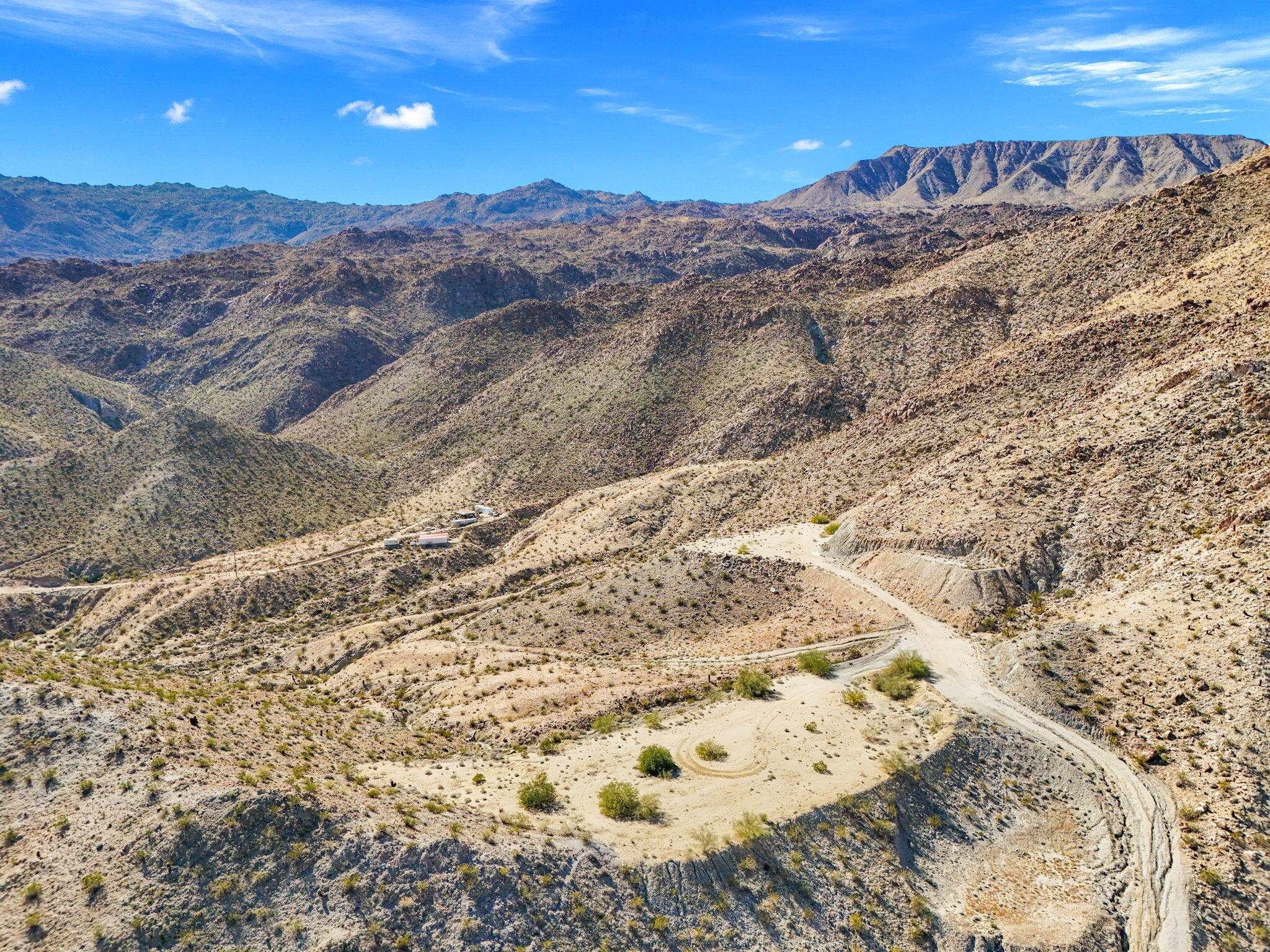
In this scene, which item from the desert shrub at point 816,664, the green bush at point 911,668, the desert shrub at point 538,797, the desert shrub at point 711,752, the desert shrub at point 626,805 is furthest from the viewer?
the desert shrub at point 816,664

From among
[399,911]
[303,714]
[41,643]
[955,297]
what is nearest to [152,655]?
[41,643]

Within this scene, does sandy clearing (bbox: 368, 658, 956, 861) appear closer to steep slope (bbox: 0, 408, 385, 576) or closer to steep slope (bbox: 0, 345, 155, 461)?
steep slope (bbox: 0, 408, 385, 576)

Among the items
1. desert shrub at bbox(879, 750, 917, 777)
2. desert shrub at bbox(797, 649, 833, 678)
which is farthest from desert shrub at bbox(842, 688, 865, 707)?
desert shrub at bbox(879, 750, 917, 777)

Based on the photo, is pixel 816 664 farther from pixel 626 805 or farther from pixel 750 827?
pixel 626 805

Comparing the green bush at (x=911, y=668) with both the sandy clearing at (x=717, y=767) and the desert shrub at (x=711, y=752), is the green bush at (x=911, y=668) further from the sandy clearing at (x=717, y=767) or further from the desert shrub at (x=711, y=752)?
the desert shrub at (x=711, y=752)

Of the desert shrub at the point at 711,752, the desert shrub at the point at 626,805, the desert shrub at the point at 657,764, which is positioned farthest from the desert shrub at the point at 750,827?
the desert shrub at the point at 711,752

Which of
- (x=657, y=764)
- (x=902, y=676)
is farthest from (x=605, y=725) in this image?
(x=902, y=676)

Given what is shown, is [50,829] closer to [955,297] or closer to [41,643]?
[41,643]
